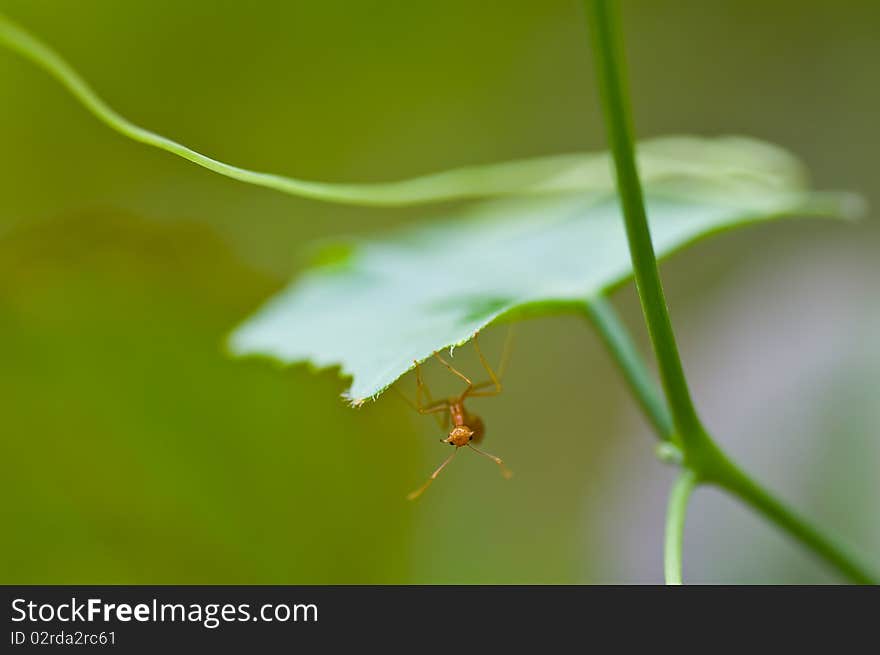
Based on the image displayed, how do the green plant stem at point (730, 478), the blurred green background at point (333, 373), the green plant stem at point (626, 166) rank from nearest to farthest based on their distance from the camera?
1. the green plant stem at point (626, 166)
2. the green plant stem at point (730, 478)
3. the blurred green background at point (333, 373)

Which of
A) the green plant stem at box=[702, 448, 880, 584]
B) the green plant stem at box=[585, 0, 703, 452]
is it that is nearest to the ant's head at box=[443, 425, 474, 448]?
the green plant stem at box=[702, 448, 880, 584]

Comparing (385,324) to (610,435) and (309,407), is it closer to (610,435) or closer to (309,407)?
(309,407)

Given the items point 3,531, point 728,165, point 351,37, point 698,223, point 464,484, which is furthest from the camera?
point 351,37

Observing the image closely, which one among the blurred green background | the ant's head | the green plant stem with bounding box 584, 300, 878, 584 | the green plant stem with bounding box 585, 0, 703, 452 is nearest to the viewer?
the green plant stem with bounding box 585, 0, 703, 452

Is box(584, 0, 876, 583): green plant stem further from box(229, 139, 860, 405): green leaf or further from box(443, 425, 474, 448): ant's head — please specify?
box(443, 425, 474, 448): ant's head

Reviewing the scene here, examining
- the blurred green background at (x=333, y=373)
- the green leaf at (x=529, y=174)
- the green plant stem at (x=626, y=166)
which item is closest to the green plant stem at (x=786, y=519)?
the green plant stem at (x=626, y=166)

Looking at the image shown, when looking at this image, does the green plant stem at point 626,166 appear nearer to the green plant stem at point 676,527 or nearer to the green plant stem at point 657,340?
the green plant stem at point 657,340
